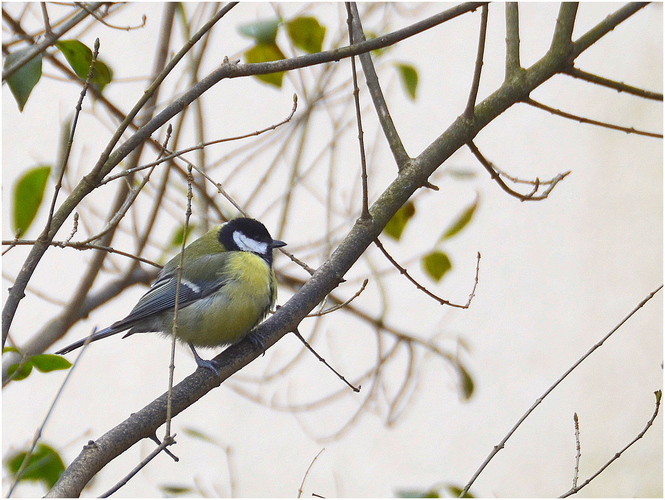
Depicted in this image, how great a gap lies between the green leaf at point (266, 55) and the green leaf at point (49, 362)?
0.94m

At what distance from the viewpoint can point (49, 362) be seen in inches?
53.3

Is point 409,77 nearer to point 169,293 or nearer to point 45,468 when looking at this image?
point 169,293

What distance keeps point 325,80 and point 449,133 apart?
3.88 ft

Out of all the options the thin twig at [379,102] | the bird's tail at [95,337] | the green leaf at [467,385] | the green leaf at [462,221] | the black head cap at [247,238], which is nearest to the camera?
the thin twig at [379,102]

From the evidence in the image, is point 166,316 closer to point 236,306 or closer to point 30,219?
point 236,306

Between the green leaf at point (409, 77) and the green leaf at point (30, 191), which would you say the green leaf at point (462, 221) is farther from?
the green leaf at point (30, 191)

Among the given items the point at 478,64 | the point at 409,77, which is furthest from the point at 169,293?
the point at 478,64

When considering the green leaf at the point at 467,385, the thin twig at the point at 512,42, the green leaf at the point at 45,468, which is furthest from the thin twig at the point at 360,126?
the green leaf at the point at 467,385

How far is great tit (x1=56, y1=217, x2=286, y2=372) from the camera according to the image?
204 centimetres

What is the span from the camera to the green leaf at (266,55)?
1.87m

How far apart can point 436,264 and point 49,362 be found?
3.90 ft

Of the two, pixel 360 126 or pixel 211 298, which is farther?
pixel 211 298

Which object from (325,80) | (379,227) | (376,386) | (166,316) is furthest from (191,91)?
(376,386)

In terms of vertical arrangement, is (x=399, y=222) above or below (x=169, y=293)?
above
